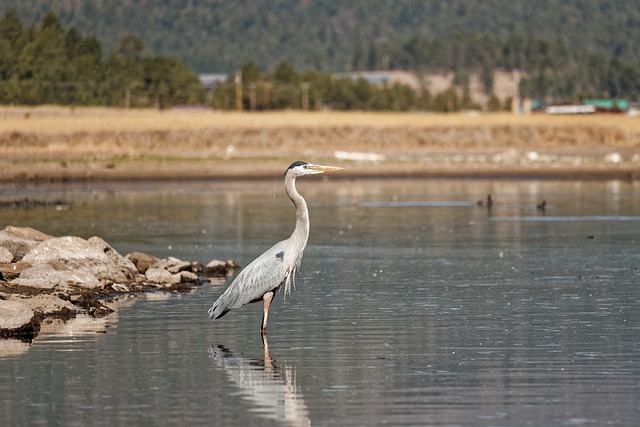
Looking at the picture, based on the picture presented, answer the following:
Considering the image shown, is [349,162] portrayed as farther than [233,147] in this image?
No

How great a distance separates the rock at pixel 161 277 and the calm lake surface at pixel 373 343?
687mm

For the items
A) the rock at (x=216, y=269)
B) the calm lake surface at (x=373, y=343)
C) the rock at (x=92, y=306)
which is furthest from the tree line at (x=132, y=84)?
the rock at (x=92, y=306)

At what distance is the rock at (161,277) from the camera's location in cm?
2241

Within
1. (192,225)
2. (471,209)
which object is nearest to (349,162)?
(471,209)

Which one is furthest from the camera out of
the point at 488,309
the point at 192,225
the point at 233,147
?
the point at 233,147

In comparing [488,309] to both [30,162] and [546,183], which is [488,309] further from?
[30,162]

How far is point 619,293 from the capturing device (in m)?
20.7

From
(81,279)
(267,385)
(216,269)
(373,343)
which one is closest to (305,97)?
(216,269)

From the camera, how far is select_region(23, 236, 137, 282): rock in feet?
69.9

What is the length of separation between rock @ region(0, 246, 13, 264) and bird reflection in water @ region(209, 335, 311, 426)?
6.57 m

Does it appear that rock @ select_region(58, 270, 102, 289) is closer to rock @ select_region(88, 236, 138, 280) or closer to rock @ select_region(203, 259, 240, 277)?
rock @ select_region(88, 236, 138, 280)

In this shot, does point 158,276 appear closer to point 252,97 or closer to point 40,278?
point 40,278

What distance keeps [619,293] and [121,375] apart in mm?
8905

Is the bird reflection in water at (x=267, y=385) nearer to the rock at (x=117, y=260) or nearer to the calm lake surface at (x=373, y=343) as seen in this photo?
the calm lake surface at (x=373, y=343)
